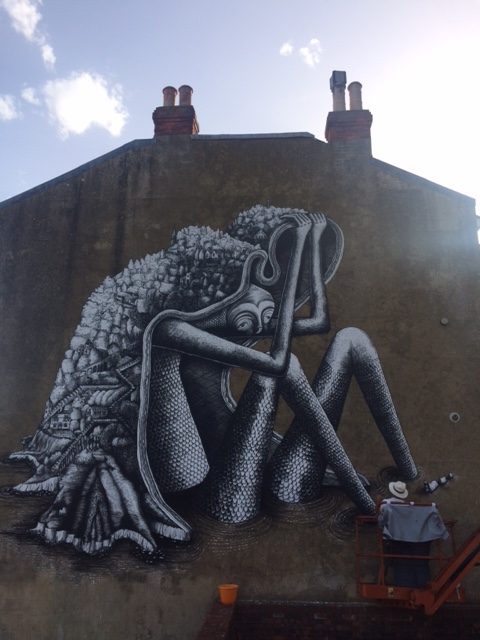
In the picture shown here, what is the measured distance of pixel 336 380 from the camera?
9.53 m

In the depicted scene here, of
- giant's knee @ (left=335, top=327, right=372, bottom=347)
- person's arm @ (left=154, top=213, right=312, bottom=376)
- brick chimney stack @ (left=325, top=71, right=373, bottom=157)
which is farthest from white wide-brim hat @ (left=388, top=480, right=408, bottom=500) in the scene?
brick chimney stack @ (left=325, top=71, right=373, bottom=157)

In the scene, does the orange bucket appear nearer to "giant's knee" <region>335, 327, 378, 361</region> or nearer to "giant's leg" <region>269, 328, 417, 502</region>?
"giant's leg" <region>269, 328, 417, 502</region>

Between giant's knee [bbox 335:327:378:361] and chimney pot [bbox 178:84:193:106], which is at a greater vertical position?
chimney pot [bbox 178:84:193:106]

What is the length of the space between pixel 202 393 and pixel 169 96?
535 cm

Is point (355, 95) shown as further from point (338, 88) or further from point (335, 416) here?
point (335, 416)

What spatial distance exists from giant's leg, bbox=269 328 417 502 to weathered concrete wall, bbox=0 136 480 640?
154mm

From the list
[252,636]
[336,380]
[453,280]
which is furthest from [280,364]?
[252,636]

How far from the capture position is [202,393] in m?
9.63

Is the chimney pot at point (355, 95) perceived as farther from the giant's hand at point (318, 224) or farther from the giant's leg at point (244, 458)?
the giant's leg at point (244, 458)

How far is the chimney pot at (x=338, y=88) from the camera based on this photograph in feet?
35.9

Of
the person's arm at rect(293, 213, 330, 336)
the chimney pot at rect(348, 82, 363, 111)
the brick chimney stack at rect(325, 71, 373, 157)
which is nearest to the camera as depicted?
the person's arm at rect(293, 213, 330, 336)

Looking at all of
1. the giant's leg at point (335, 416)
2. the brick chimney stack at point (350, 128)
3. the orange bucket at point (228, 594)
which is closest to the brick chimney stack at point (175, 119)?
the brick chimney stack at point (350, 128)

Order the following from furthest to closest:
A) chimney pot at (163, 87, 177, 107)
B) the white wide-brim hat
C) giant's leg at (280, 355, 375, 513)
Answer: chimney pot at (163, 87, 177, 107) → giant's leg at (280, 355, 375, 513) → the white wide-brim hat

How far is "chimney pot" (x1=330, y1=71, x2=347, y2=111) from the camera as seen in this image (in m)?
10.9
